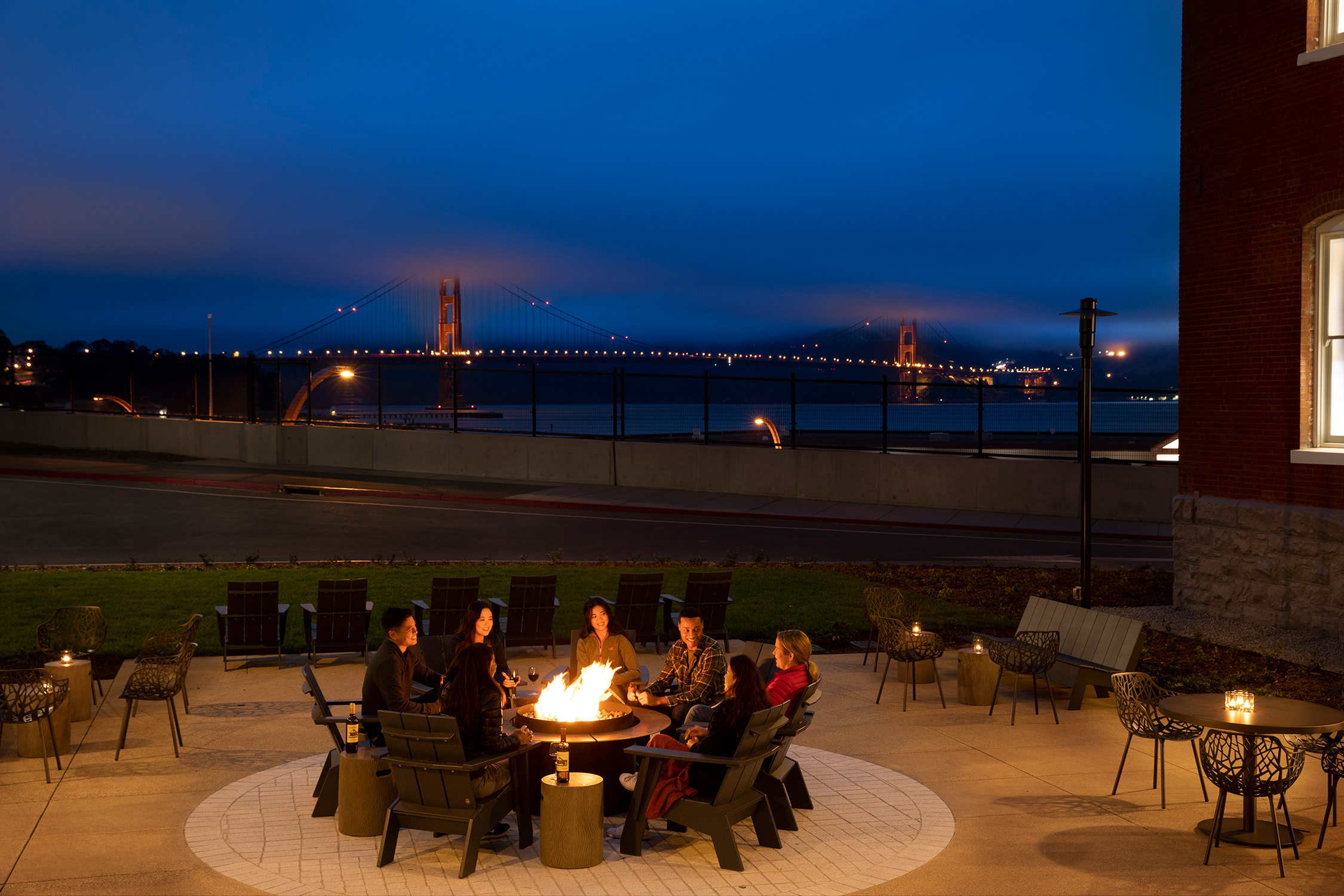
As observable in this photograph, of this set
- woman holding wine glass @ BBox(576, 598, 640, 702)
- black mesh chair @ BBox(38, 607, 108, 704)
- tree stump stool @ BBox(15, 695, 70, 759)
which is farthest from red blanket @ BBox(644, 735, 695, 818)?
black mesh chair @ BBox(38, 607, 108, 704)

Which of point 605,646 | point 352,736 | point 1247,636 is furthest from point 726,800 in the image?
point 1247,636

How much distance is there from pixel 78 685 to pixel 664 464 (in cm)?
2218

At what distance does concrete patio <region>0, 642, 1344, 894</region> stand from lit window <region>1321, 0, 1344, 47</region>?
7.96m

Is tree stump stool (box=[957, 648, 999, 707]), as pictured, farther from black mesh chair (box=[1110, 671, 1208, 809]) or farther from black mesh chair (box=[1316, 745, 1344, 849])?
black mesh chair (box=[1316, 745, 1344, 849])

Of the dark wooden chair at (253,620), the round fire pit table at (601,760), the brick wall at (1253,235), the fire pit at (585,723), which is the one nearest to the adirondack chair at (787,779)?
the round fire pit table at (601,760)

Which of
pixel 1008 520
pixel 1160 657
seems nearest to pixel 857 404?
pixel 1008 520

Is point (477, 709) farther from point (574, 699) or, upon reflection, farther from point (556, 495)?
point (556, 495)

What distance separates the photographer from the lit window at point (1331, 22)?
13.0m

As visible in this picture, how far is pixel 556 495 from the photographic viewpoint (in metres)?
30.4

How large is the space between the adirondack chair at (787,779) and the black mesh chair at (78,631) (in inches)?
276

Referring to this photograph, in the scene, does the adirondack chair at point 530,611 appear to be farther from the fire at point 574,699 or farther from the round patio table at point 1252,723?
the round patio table at point 1252,723

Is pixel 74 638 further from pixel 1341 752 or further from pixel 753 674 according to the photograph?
pixel 1341 752

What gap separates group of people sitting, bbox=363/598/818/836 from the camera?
725cm

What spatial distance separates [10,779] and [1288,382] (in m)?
13.4
